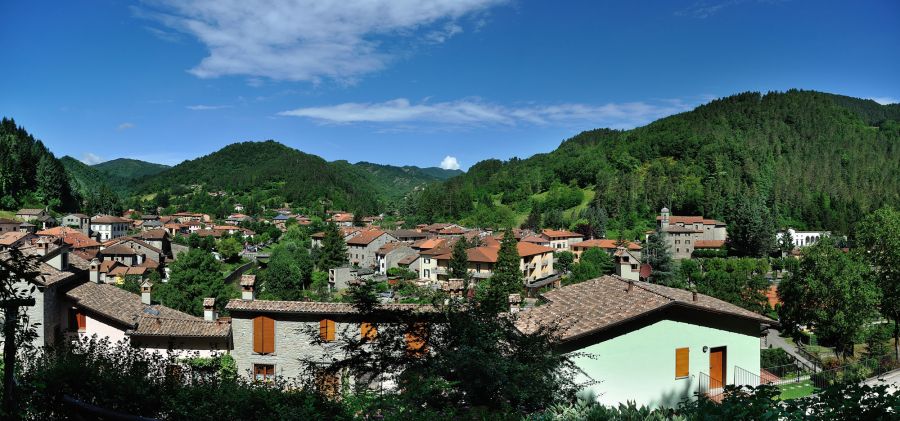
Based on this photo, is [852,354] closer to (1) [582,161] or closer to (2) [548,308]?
(2) [548,308]

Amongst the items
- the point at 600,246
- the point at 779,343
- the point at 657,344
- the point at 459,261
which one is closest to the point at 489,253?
the point at 459,261

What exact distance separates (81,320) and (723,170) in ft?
453

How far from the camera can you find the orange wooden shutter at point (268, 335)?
13.7m

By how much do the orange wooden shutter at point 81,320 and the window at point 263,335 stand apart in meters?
5.20

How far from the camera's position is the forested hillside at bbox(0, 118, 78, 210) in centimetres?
8612

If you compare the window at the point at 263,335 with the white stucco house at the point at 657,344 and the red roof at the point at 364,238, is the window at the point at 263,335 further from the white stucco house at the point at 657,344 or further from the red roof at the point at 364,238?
the red roof at the point at 364,238

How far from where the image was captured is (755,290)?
36344 mm

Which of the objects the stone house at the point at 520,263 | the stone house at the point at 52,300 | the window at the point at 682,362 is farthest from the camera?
the stone house at the point at 520,263

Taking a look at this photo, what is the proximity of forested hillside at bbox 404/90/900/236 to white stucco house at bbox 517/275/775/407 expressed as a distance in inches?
3288

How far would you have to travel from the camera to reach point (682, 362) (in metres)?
10.4

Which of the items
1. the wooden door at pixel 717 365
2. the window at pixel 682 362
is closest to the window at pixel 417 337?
the window at pixel 682 362

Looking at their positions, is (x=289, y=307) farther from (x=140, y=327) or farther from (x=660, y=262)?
(x=660, y=262)

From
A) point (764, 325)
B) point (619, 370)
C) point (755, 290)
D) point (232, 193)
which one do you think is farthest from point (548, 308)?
point (232, 193)

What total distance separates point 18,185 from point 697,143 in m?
154
